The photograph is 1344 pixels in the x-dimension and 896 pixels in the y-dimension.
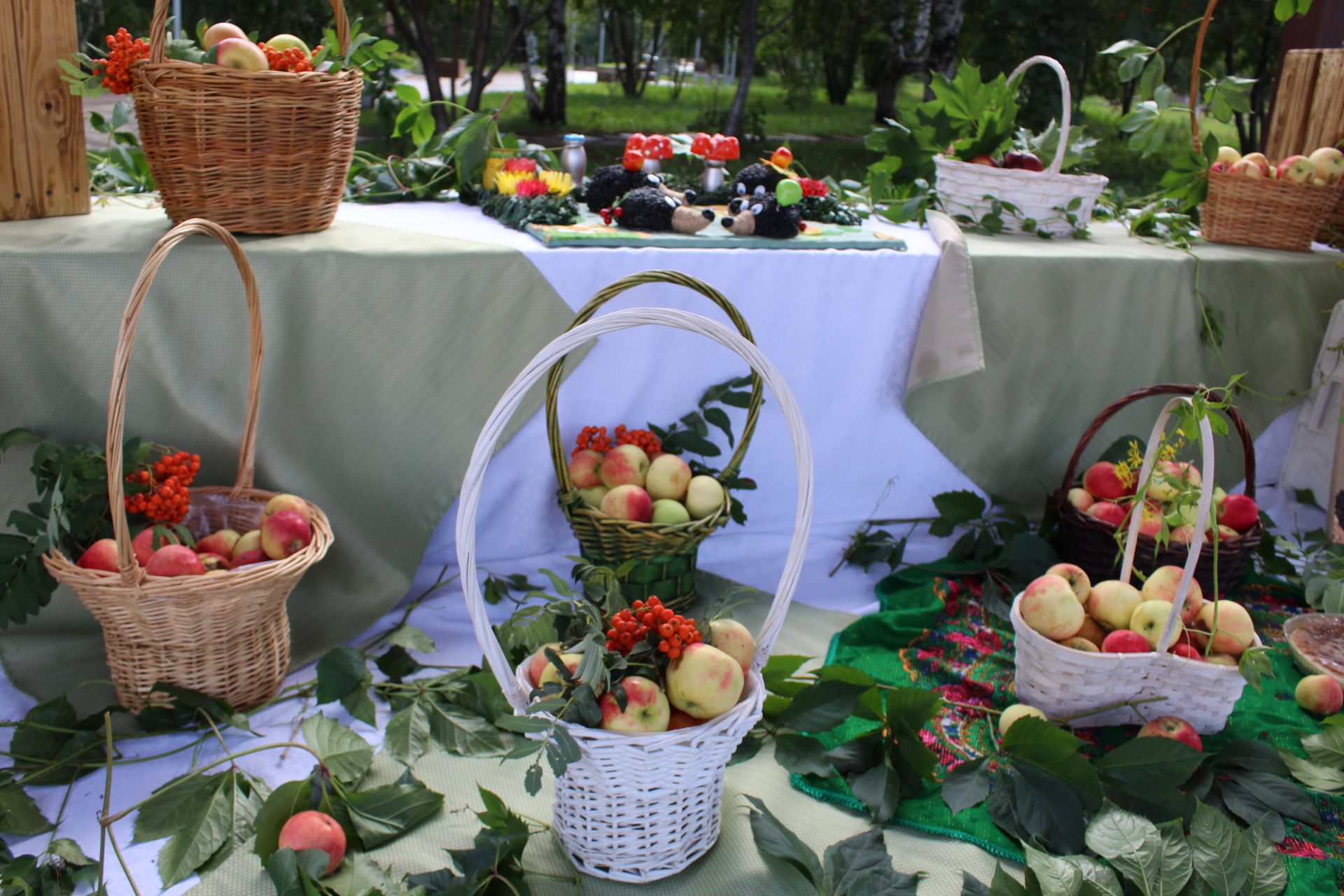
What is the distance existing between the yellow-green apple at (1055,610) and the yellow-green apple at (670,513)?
584 mm

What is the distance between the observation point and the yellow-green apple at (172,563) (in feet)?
4.82

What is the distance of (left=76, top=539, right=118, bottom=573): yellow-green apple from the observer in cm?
148

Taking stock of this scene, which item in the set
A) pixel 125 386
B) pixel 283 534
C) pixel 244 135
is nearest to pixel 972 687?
pixel 283 534

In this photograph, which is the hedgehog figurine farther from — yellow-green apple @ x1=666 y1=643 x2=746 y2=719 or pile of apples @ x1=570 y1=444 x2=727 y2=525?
yellow-green apple @ x1=666 y1=643 x2=746 y2=719

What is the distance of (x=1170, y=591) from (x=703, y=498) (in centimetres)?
77

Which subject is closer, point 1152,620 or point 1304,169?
point 1152,620

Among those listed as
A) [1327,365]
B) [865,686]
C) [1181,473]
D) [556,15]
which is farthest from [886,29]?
[865,686]

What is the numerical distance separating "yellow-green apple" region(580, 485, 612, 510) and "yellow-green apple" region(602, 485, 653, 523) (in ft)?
0.15

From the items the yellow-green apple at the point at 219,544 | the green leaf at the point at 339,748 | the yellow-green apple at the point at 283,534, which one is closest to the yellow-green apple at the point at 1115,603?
the green leaf at the point at 339,748

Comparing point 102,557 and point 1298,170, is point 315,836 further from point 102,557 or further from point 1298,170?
point 1298,170

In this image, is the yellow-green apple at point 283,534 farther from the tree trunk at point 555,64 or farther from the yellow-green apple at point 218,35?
the tree trunk at point 555,64

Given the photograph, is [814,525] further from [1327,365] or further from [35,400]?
[35,400]

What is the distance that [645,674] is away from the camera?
126 centimetres

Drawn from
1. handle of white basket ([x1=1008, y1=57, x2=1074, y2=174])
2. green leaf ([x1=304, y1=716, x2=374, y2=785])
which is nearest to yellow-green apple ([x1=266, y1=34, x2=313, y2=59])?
green leaf ([x1=304, y1=716, x2=374, y2=785])
